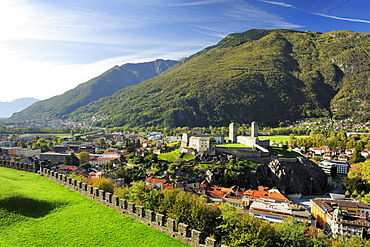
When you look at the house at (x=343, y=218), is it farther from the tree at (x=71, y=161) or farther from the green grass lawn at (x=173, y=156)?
the tree at (x=71, y=161)

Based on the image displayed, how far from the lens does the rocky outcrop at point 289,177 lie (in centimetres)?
6838

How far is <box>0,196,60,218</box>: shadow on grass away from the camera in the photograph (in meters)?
12.8

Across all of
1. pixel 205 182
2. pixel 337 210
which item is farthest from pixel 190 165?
pixel 337 210

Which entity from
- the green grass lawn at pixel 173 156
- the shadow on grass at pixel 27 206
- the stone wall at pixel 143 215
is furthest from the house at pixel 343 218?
the shadow on grass at pixel 27 206

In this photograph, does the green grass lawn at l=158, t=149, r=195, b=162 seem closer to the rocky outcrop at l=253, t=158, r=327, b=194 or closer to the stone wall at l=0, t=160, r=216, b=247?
the rocky outcrop at l=253, t=158, r=327, b=194

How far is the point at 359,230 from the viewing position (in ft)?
129

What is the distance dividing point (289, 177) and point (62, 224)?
2627 inches

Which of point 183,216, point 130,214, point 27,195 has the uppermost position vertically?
point 27,195

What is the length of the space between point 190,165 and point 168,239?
176 feet

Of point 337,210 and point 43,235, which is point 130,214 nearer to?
point 43,235

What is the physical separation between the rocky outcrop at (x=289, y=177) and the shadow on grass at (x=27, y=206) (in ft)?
186

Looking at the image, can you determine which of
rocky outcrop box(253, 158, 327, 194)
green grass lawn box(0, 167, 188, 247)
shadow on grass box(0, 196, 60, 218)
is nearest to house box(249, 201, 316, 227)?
rocky outcrop box(253, 158, 327, 194)

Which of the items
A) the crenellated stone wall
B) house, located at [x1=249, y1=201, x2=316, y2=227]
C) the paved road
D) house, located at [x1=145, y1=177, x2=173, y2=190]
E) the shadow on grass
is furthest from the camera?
the paved road

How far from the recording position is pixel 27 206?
13.4m
